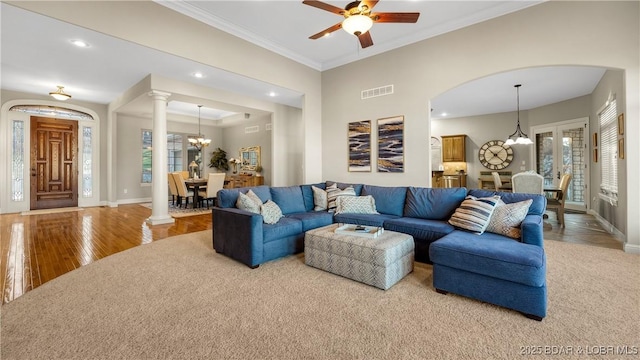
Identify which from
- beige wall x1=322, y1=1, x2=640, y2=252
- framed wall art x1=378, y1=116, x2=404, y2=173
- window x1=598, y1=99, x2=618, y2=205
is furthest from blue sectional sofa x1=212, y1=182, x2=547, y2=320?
window x1=598, y1=99, x2=618, y2=205

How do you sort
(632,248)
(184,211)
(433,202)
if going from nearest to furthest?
(632,248) → (433,202) → (184,211)

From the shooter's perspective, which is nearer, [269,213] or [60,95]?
[269,213]

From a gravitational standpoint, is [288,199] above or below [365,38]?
below

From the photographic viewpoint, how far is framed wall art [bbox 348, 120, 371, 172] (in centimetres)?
553

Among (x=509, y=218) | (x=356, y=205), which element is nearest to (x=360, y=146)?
(x=356, y=205)

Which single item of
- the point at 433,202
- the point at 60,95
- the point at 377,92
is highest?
the point at 60,95

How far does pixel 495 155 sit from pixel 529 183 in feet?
13.4

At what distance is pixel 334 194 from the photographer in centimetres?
456

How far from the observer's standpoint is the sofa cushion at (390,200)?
13.6 ft

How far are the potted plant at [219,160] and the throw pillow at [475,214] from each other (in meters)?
9.14

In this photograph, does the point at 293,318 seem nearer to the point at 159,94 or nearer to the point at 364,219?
the point at 364,219

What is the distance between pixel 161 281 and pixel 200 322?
3.42 feet

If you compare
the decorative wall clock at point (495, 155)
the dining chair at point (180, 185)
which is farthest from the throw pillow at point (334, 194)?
the decorative wall clock at point (495, 155)

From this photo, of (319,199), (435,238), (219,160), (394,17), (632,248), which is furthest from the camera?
(219,160)
